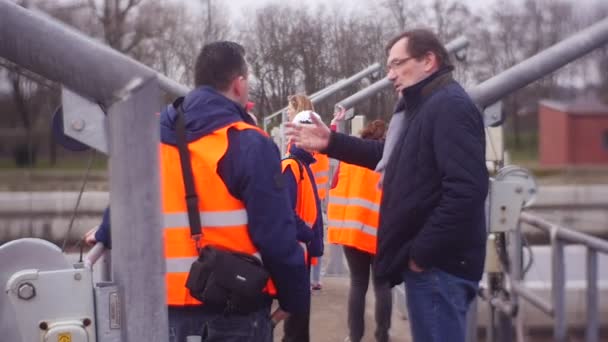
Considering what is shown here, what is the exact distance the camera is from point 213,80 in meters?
2.92

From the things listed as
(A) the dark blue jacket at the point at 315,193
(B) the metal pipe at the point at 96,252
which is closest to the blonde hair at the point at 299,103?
(A) the dark blue jacket at the point at 315,193

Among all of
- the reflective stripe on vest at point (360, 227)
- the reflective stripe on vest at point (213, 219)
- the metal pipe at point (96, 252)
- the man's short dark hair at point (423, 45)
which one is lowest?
the reflective stripe on vest at point (360, 227)

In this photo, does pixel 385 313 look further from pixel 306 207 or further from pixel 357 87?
pixel 357 87

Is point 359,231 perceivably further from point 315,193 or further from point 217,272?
point 217,272

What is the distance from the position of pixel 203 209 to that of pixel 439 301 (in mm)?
1045

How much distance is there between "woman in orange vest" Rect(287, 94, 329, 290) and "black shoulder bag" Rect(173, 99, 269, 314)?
234 centimetres

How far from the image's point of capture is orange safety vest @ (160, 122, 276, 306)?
2.68 meters

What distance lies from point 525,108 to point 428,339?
343 centimetres

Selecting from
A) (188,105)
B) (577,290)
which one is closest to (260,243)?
(188,105)

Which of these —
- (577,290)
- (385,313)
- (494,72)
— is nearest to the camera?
(577,290)

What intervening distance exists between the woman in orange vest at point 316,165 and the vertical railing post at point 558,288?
1790mm

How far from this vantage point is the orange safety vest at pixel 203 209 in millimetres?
2684

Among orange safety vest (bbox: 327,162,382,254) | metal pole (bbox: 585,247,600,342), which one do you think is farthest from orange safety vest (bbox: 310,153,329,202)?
metal pole (bbox: 585,247,600,342)

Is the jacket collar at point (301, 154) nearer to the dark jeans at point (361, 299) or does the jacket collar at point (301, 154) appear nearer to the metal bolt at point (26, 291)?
the dark jeans at point (361, 299)
